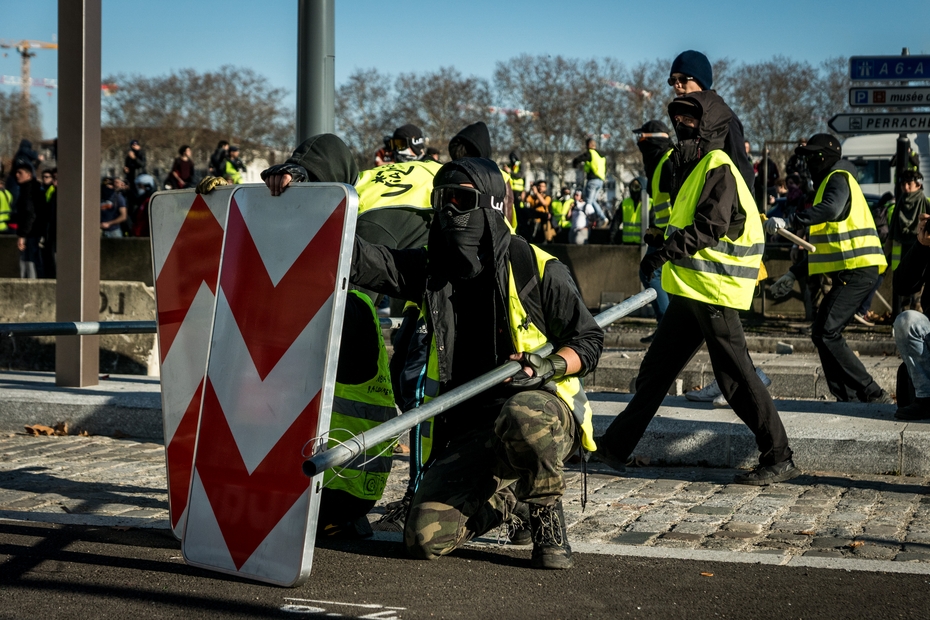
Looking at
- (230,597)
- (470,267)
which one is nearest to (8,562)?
(230,597)

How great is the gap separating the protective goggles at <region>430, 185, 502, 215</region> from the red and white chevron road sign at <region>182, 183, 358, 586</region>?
629mm

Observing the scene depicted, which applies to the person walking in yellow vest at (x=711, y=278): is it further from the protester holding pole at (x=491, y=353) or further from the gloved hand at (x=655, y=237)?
the protester holding pole at (x=491, y=353)

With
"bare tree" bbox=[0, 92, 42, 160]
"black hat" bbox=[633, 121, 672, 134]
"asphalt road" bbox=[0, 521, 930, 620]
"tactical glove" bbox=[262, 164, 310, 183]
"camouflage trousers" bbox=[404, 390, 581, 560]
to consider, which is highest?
"bare tree" bbox=[0, 92, 42, 160]

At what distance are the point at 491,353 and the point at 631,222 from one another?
12.6 metres

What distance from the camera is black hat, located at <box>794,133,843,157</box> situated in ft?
25.5

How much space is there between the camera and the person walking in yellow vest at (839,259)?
764cm

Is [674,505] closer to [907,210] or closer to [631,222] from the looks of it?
[907,210]

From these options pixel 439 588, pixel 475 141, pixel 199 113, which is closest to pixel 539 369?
pixel 439 588

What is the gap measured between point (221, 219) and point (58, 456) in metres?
2.86

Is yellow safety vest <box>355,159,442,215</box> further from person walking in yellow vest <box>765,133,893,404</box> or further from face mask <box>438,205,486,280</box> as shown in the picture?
person walking in yellow vest <box>765,133,893,404</box>

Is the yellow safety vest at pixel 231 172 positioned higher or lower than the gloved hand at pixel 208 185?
higher

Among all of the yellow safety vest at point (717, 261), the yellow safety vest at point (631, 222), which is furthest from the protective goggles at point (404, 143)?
the yellow safety vest at point (631, 222)

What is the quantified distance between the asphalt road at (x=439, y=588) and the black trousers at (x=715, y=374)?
1.56 metres

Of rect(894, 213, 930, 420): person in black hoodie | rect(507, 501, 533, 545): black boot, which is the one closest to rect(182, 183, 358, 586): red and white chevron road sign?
rect(507, 501, 533, 545): black boot
